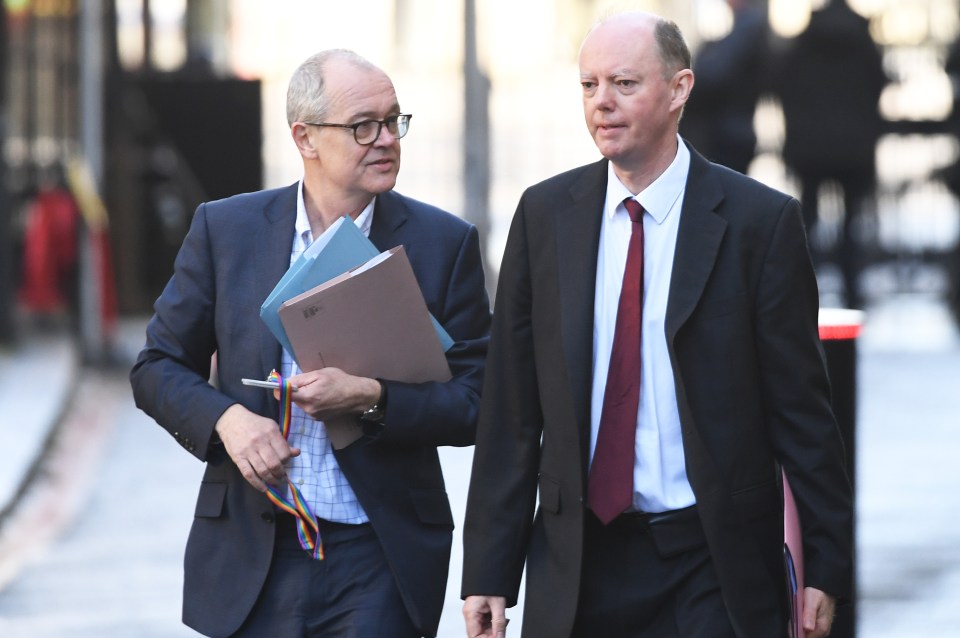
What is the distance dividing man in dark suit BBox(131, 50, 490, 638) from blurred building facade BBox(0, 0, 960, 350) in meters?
10.1

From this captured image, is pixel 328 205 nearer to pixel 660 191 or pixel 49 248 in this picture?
pixel 660 191

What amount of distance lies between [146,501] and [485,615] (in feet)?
19.9

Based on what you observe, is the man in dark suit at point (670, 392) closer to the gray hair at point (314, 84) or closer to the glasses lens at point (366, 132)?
the glasses lens at point (366, 132)

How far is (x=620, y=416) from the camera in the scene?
3.79 meters

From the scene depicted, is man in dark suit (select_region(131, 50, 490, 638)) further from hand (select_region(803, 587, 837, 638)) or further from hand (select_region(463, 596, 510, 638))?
hand (select_region(803, 587, 837, 638))

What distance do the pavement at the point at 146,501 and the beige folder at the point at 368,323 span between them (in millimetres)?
2413

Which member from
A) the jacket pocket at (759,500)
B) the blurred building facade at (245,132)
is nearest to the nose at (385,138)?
the jacket pocket at (759,500)

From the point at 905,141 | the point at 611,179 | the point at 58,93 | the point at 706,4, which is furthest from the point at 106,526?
the point at 706,4

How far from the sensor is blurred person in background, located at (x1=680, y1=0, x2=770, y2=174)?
602 inches

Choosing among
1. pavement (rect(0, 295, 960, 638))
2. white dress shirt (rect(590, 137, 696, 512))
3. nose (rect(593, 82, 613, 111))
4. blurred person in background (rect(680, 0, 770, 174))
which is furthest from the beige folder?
blurred person in background (rect(680, 0, 770, 174))

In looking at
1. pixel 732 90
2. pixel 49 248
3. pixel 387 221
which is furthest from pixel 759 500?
pixel 49 248

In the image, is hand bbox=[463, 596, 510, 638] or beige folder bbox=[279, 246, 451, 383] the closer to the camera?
hand bbox=[463, 596, 510, 638]

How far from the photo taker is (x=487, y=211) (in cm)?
1477

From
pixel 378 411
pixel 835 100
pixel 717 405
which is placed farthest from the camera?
pixel 835 100
